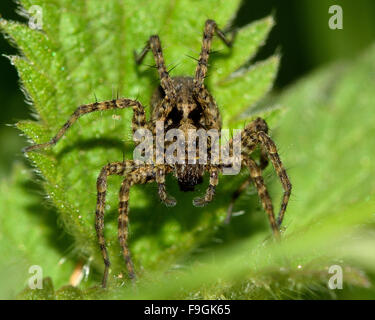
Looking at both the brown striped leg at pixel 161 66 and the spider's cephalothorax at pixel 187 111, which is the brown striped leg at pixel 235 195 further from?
the brown striped leg at pixel 161 66

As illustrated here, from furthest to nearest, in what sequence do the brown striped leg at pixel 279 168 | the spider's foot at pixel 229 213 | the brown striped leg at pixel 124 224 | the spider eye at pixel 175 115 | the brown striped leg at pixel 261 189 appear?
the spider eye at pixel 175 115
the spider's foot at pixel 229 213
the brown striped leg at pixel 279 168
the brown striped leg at pixel 261 189
the brown striped leg at pixel 124 224

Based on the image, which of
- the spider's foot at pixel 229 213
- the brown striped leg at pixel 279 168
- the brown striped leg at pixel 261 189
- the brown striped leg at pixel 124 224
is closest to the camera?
the brown striped leg at pixel 124 224

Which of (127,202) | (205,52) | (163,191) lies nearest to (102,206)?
(127,202)

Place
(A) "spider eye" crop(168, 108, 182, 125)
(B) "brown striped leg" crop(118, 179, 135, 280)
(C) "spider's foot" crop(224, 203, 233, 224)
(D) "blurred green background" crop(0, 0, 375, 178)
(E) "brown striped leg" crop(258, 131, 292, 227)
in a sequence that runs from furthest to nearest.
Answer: (D) "blurred green background" crop(0, 0, 375, 178)
(A) "spider eye" crop(168, 108, 182, 125)
(C) "spider's foot" crop(224, 203, 233, 224)
(E) "brown striped leg" crop(258, 131, 292, 227)
(B) "brown striped leg" crop(118, 179, 135, 280)

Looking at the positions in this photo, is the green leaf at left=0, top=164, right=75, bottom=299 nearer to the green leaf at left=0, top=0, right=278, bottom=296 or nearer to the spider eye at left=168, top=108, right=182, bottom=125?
the green leaf at left=0, top=0, right=278, bottom=296

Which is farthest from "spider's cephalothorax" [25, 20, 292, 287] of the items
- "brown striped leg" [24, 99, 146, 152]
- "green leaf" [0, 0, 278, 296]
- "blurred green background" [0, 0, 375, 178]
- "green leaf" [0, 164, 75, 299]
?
"blurred green background" [0, 0, 375, 178]

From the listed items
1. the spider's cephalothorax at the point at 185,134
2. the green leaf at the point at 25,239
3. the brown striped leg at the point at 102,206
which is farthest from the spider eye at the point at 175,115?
the green leaf at the point at 25,239

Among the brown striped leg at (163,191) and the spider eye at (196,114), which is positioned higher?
the spider eye at (196,114)
